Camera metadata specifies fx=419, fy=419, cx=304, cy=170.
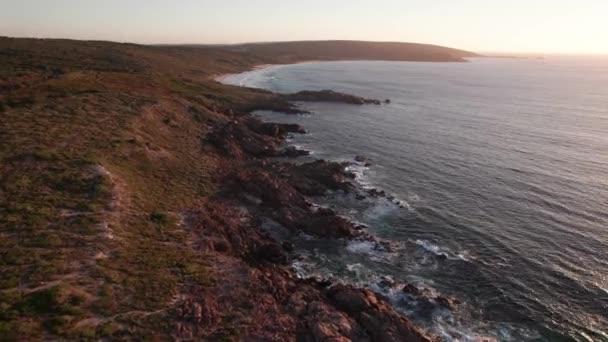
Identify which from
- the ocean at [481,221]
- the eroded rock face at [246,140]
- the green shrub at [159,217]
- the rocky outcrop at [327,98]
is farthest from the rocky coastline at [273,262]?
the rocky outcrop at [327,98]

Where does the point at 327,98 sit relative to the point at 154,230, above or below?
above

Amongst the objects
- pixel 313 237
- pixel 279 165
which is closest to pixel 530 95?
pixel 279 165

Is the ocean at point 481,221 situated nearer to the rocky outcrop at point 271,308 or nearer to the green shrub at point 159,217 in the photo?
the rocky outcrop at point 271,308

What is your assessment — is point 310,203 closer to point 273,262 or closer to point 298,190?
point 298,190

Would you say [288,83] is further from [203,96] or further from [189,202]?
[189,202]

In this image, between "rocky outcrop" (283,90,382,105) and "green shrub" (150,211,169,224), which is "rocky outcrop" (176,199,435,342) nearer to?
"green shrub" (150,211,169,224)

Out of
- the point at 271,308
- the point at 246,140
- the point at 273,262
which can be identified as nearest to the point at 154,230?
the point at 273,262
